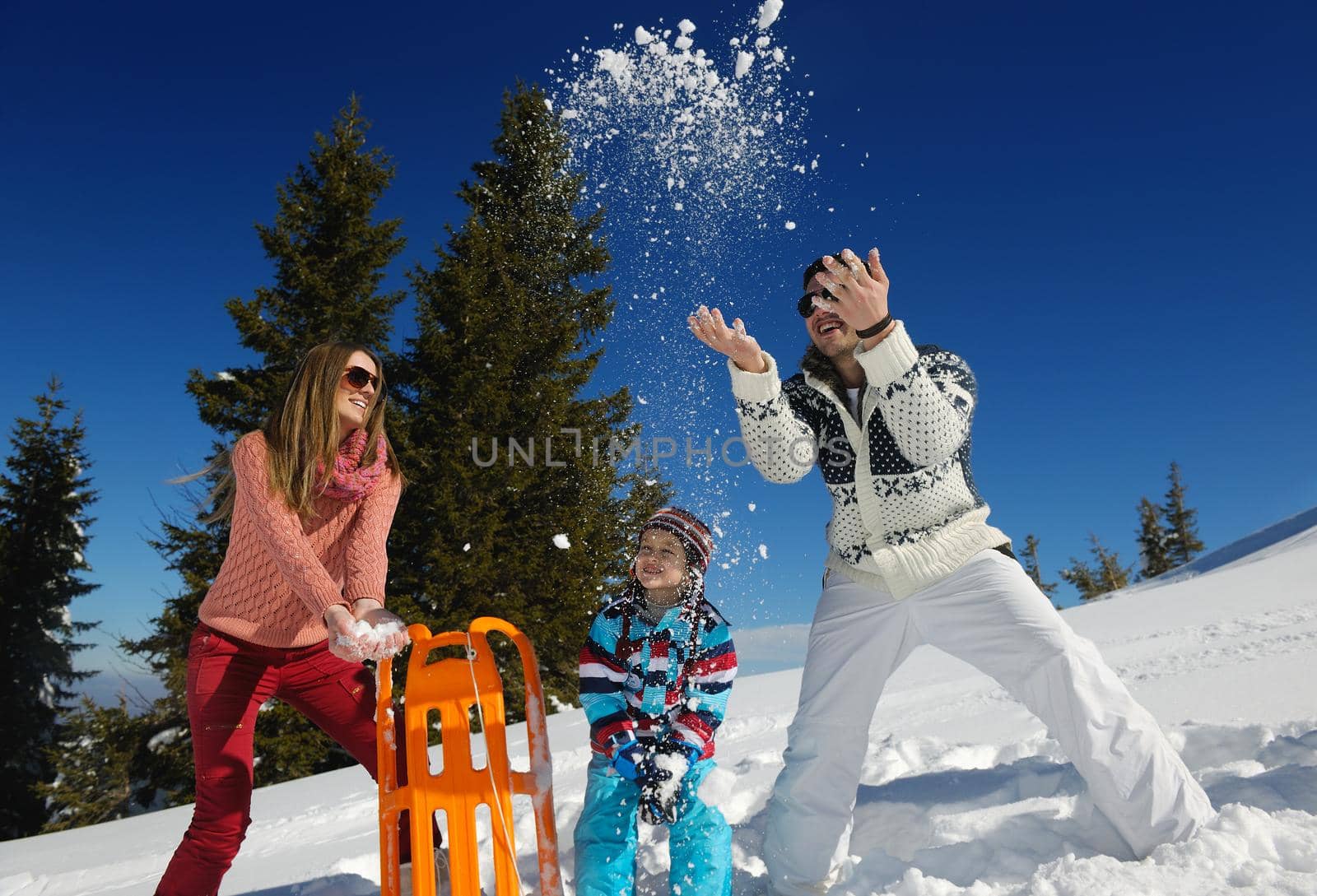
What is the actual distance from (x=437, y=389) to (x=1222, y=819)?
12.7 m

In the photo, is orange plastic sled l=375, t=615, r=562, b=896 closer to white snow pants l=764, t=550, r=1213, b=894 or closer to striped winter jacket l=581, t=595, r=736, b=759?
striped winter jacket l=581, t=595, r=736, b=759

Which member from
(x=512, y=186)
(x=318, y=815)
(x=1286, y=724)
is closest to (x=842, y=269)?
(x=1286, y=724)

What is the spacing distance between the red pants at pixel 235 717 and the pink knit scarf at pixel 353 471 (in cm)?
65

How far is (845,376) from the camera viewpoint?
3.19m

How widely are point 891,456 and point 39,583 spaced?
23.1 m

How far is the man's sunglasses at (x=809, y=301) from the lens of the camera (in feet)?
10.2

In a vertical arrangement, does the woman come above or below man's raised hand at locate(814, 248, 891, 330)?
below

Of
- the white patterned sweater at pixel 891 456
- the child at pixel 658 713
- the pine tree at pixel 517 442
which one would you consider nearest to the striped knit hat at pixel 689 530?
the child at pixel 658 713

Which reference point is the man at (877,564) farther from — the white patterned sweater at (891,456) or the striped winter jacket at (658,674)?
the striped winter jacket at (658,674)

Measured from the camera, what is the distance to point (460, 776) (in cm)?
266

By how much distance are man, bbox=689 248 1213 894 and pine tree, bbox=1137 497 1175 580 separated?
44.1 metres

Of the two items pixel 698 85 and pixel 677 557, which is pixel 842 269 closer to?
pixel 677 557

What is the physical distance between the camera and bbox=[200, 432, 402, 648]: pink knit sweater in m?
2.73

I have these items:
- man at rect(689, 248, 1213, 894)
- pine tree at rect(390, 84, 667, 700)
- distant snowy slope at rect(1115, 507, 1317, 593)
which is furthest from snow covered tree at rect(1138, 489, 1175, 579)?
man at rect(689, 248, 1213, 894)
